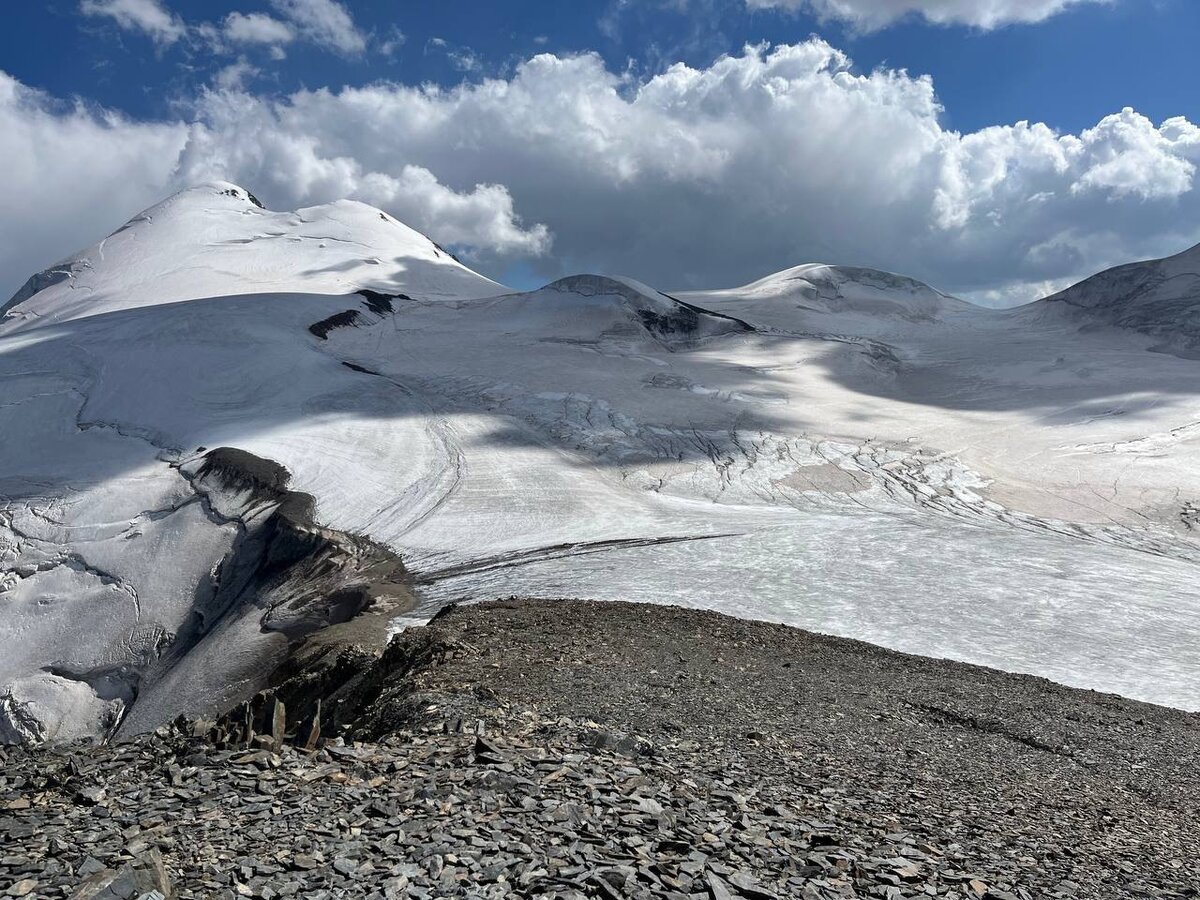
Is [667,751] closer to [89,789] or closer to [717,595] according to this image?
[89,789]

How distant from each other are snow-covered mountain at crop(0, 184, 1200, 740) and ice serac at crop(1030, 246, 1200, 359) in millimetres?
239

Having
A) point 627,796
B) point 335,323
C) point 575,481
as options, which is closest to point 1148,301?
point 575,481

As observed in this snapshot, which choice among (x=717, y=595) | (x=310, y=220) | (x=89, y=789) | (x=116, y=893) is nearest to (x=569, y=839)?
(x=116, y=893)

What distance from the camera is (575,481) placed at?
27.5 m

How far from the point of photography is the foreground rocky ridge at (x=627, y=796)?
515 cm

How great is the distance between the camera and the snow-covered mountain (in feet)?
60.8

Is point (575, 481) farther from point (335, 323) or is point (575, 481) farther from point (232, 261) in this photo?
point (232, 261)

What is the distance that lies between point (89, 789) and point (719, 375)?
121 feet

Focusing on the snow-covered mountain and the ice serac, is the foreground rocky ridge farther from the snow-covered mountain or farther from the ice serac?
the ice serac

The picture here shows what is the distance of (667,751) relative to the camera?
8.02 m

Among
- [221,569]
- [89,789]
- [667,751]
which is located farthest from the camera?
[221,569]

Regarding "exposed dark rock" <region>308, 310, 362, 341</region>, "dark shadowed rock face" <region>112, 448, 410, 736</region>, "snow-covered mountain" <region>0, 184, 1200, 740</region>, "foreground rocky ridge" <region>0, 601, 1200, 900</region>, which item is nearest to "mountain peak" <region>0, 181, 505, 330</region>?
"snow-covered mountain" <region>0, 184, 1200, 740</region>

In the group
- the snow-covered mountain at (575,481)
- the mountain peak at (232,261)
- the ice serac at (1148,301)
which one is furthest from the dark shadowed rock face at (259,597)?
the ice serac at (1148,301)

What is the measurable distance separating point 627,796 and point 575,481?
2118 cm
